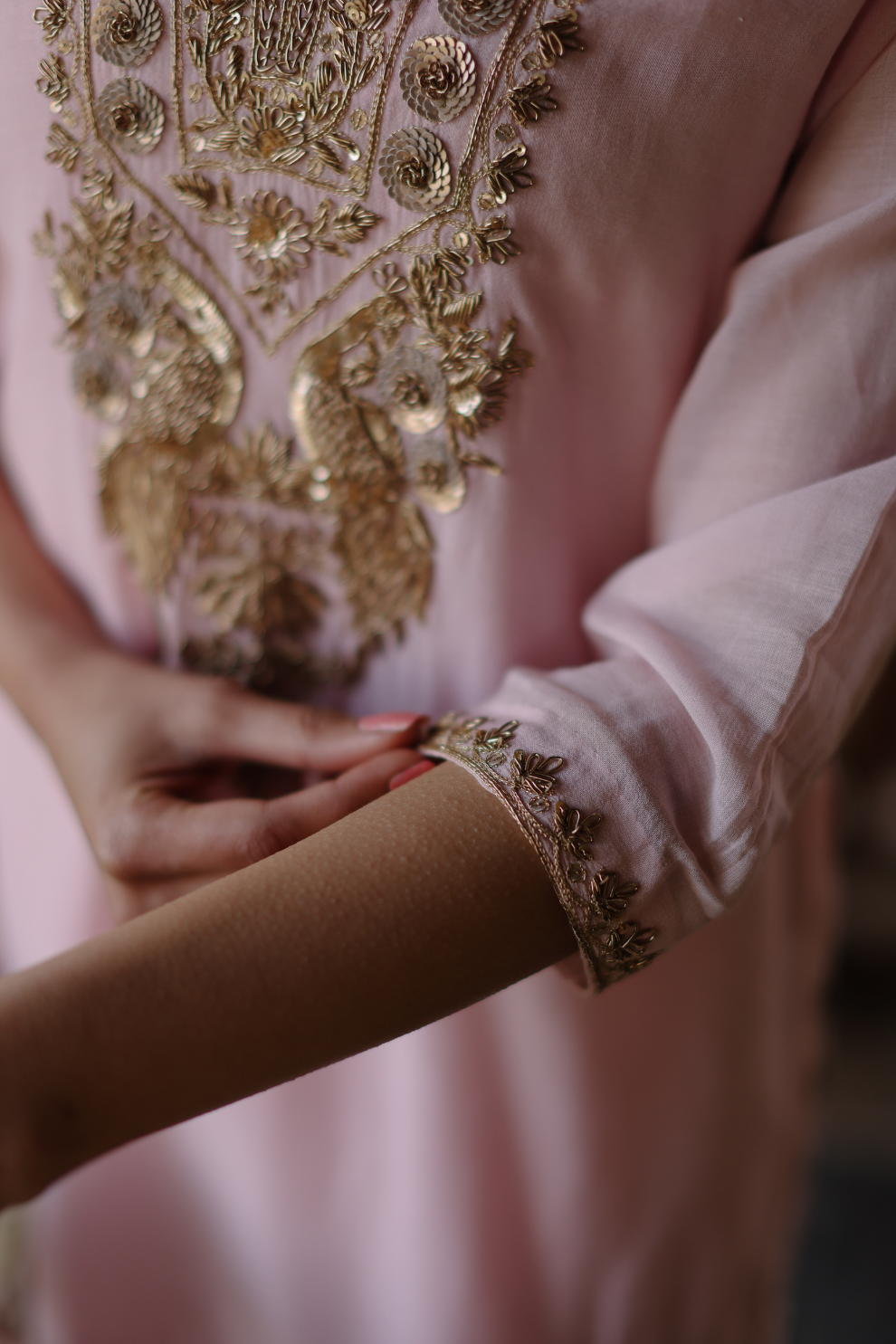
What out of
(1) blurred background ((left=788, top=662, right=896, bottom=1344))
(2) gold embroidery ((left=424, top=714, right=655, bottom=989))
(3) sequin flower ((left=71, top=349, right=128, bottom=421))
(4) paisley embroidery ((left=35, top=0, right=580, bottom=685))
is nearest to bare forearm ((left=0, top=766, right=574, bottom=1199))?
(2) gold embroidery ((left=424, top=714, right=655, bottom=989))

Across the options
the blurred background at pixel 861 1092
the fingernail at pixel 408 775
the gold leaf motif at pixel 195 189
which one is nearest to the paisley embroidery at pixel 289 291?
the gold leaf motif at pixel 195 189

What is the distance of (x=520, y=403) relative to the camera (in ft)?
1.68

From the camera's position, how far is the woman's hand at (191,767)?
50cm

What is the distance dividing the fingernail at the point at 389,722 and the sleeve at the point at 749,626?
4 centimetres

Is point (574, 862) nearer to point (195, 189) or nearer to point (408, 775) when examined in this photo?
point (408, 775)

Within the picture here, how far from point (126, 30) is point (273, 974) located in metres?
0.48

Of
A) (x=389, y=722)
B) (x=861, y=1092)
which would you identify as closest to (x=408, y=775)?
(x=389, y=722)

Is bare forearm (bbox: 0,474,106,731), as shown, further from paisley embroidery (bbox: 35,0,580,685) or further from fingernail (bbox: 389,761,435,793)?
fingernail (bbox: 389,761,435,793)

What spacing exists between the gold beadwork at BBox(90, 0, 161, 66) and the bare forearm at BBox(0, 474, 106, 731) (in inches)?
12.4

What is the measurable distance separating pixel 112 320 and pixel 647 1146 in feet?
2.21

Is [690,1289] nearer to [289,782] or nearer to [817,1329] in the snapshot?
[289,782]

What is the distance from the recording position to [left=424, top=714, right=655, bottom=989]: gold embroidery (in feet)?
1.38

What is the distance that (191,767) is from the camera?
1.87 ft

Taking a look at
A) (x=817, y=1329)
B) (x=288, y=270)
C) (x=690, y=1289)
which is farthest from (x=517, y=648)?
(x=817, y=1329)
